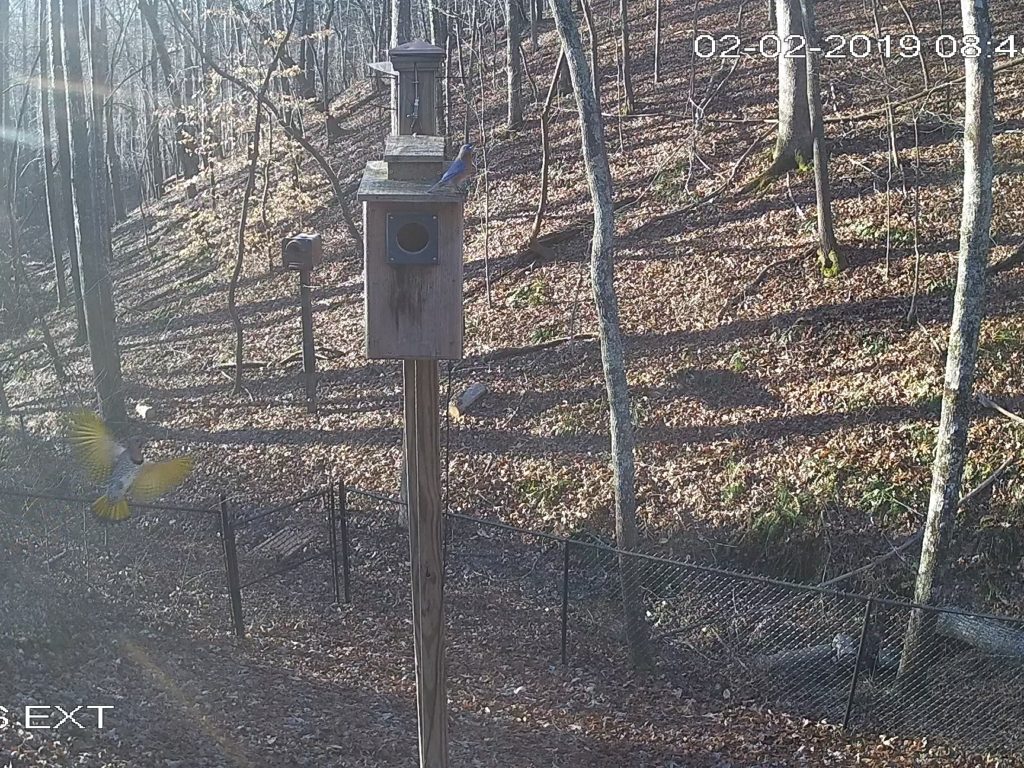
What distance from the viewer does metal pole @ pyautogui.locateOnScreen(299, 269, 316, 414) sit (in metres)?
11.7

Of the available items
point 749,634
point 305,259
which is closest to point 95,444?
point 305,259

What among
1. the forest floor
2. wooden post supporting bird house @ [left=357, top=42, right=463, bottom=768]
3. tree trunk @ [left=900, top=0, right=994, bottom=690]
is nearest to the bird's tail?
the forest floor

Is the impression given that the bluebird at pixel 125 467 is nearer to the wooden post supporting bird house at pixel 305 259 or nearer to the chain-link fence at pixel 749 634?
the wooden post supporting bird house at pixel 305 259

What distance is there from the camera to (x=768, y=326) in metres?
10.9

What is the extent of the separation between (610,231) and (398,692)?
4.12m

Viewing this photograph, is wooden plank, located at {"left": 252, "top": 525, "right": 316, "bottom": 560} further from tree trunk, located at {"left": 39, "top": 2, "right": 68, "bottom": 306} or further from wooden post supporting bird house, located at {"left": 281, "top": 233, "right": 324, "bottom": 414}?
tree trunk, located at {"left": 39, "top": 2, "right": 68, "bottom": 306}

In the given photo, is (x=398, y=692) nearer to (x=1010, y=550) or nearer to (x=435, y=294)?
(x=435, y=294)

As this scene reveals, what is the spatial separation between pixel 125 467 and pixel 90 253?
3258mm

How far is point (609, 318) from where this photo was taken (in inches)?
290

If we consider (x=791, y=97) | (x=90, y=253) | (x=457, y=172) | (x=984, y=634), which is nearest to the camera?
(x=457, y=172)

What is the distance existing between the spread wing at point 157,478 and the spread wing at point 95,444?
429 mm

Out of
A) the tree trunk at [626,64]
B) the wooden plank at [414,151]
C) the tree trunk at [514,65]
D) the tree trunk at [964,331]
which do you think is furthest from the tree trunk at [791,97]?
the wooden plank at [414,151]

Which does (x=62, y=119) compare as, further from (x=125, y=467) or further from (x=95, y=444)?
(x=125, y=467)

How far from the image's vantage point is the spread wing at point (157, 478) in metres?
12.5
